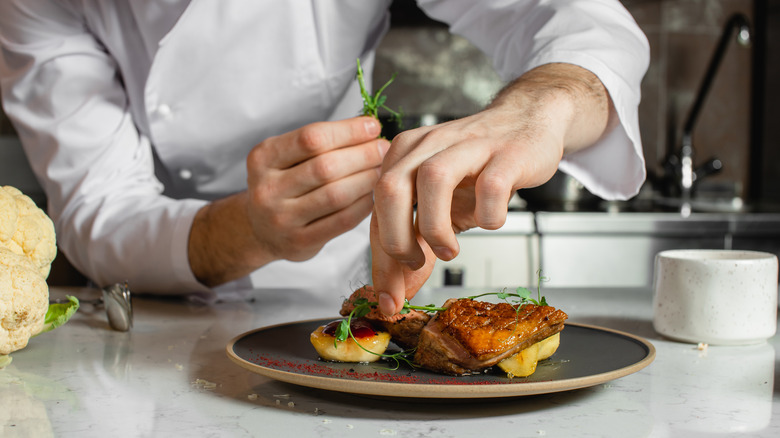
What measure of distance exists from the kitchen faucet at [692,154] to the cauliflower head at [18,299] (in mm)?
2666

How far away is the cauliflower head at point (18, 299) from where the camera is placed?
69 centimetres

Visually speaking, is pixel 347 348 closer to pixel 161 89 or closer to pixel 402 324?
pixel 402 324

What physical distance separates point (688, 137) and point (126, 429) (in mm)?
2880

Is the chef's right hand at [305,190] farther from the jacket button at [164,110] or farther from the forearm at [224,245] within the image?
the jacket button at [164,110]

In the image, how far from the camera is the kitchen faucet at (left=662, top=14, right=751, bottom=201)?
Result: 2895mm

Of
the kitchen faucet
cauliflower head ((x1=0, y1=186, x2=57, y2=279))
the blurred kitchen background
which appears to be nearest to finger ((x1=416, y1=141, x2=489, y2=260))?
cauliflower head ((x1=0, y1=186, x2=57, y2=279))

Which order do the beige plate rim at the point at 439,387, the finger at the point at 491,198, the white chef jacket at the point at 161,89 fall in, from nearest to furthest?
the beige plate rim at the point at 439,387 → the finger at the point at 491,198 → the white chef jacket at the point at 161,89

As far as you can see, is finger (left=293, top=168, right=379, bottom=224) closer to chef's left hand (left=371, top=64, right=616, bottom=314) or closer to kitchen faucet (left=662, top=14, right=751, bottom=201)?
chef's left hand (left=371, top=64, right=616, bottom=314)

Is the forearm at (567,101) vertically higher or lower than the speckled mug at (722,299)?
higher

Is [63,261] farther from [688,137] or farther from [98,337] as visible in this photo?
[688,137]

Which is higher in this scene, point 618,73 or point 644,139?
point 618,73

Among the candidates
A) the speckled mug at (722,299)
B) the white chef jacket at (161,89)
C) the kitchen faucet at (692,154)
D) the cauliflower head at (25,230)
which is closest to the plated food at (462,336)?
the speckled mug at (722,299)

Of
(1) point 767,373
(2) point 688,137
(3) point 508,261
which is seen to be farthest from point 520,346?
(2) point 688,137

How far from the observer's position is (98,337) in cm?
88
